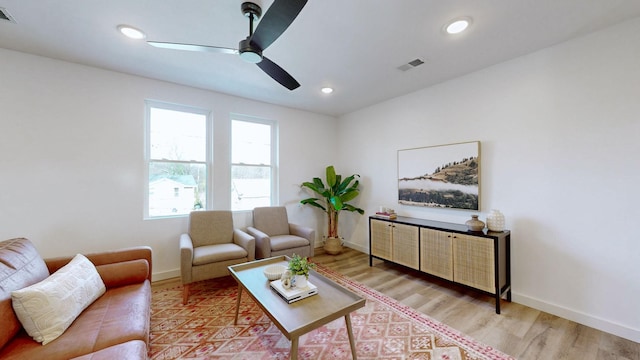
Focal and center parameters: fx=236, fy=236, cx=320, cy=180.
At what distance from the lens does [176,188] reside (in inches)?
132

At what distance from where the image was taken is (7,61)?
2.39 meters

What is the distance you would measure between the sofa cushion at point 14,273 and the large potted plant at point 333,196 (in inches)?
122

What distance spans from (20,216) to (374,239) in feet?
13.5

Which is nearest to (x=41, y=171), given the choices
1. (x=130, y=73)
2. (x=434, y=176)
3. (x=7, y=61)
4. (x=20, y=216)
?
(x=20, y=216)

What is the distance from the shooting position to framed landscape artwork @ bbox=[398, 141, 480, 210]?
287 cm

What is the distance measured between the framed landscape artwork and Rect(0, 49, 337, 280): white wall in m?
3.17

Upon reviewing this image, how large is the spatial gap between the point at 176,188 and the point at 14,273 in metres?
1.98

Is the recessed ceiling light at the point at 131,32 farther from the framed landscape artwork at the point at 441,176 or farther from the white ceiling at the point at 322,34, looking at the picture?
the framed landscape artwork at the point at 441,176

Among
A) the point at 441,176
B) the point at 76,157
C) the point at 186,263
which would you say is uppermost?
the point at 76,157

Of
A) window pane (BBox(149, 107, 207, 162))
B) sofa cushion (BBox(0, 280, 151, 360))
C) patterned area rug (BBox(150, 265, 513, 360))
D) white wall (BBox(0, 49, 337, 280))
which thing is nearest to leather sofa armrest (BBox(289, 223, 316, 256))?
patterned area rug (BBox(150, 265, 513, 360))

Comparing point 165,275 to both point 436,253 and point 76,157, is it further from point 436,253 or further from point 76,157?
point 436,253

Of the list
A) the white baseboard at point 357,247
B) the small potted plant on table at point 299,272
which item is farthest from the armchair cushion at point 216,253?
the white baseboard at point 357,247

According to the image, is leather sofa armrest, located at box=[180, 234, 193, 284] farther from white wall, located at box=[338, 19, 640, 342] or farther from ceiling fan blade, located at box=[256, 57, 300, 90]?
white wall, located at box=[338, 19, 640, 342]

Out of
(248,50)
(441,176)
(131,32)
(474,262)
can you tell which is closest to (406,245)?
(474,262)
